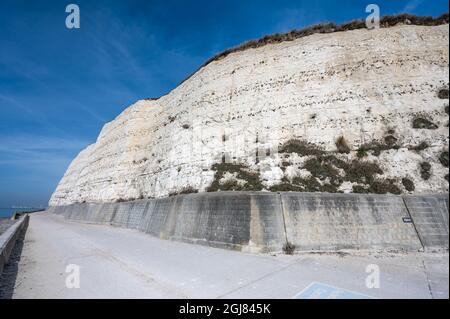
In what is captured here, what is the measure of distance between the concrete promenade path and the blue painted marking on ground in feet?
0.06

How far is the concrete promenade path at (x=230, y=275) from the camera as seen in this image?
5.63 meters

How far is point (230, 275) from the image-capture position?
23.0 ft

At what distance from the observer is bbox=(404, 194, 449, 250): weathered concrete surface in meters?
9.35

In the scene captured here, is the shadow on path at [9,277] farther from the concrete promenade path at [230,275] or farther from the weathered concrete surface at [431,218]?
the weathered concrete surface at [431,218]

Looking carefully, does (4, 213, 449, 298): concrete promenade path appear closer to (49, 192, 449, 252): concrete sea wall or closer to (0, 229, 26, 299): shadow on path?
(0, 229, 26, 299): shadow on path

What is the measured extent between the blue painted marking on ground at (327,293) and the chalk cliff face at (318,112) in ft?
24.5
